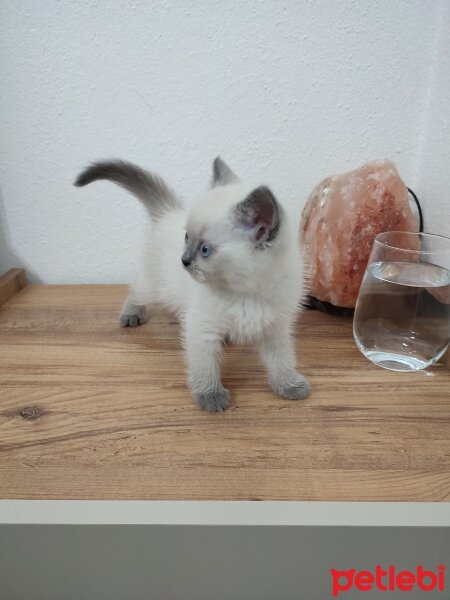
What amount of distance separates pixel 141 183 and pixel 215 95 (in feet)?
0.88

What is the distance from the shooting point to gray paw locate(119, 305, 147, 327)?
35.0 inches

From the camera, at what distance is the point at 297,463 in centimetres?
53

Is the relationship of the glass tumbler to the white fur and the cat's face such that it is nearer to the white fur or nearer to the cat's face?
the white fur

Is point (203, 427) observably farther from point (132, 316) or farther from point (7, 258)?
point (7, 258)

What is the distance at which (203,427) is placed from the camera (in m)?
0.60

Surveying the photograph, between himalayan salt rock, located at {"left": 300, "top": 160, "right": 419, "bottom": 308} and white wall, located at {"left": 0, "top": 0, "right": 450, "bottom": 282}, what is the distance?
0.11 meters

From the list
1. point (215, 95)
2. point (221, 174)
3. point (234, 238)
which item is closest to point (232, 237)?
point (234, 238)

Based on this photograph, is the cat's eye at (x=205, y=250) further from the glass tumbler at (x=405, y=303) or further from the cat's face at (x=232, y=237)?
the glass tumbler at (x=405, y=303)

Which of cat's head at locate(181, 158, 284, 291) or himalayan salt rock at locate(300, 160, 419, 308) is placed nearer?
cat's head at locate(181, 158, 284, 291)
